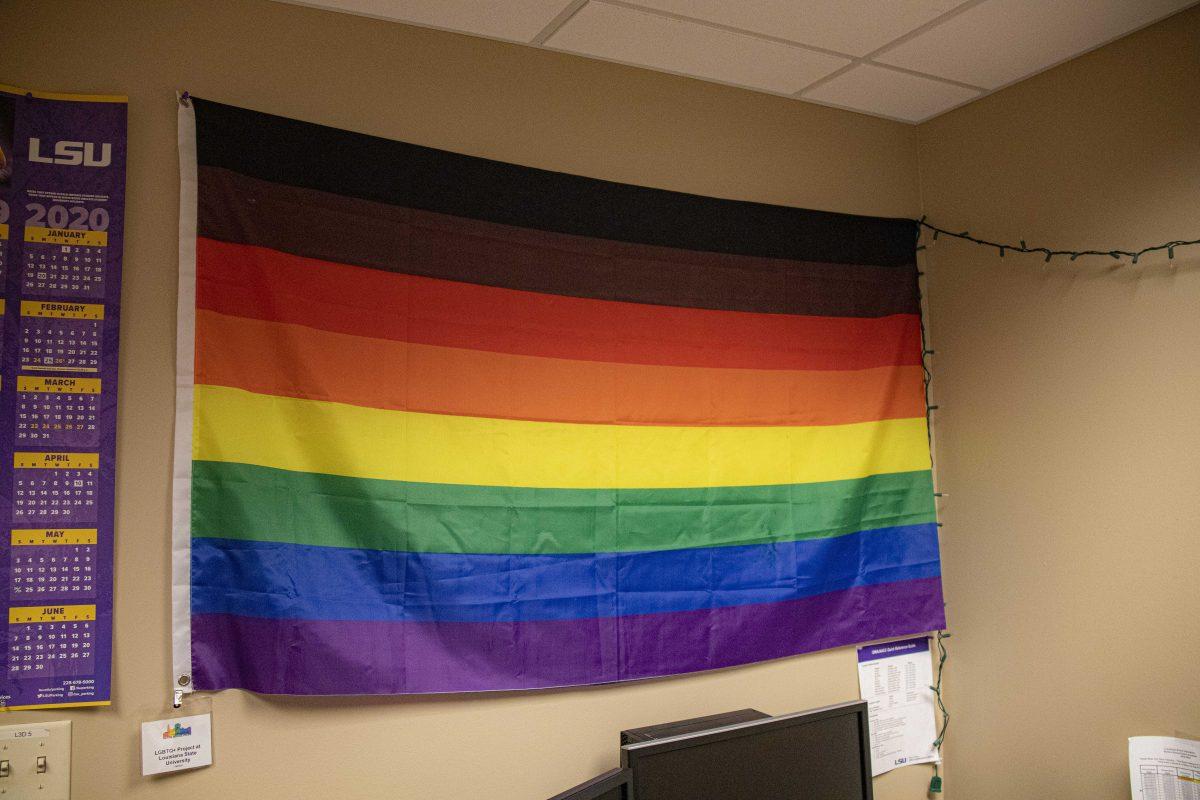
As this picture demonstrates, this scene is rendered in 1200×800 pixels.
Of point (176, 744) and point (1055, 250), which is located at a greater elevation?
point (1055, 250)

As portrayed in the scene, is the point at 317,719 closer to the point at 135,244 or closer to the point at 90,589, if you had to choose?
the point at 90,589

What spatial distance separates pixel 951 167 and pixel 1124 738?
1677 mm

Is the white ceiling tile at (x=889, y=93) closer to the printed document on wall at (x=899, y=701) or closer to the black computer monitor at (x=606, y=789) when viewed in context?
the printed document on wall at (x=899, y=701)

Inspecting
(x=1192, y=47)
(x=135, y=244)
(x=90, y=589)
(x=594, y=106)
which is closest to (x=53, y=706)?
(x=90, y=589)

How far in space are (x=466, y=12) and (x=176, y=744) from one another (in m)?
1.65

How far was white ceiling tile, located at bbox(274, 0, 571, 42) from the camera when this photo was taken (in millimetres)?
1960

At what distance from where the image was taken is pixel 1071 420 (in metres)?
2.40

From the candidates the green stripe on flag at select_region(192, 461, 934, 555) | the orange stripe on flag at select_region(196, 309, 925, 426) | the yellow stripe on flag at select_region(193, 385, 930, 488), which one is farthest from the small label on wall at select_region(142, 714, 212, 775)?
Result: the orange stripe on flag at select_region(196, 309, 925, 426)

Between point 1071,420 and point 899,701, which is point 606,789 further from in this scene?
point 1071,420

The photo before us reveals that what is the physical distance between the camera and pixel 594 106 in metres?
2.31

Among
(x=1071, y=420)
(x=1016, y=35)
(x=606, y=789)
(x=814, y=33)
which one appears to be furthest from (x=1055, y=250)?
(x=606, y=789)

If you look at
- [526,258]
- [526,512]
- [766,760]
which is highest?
[526,258]

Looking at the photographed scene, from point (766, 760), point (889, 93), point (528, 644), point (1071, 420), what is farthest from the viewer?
point (889, 93)

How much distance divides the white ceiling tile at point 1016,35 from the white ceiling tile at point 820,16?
0.35 feet
